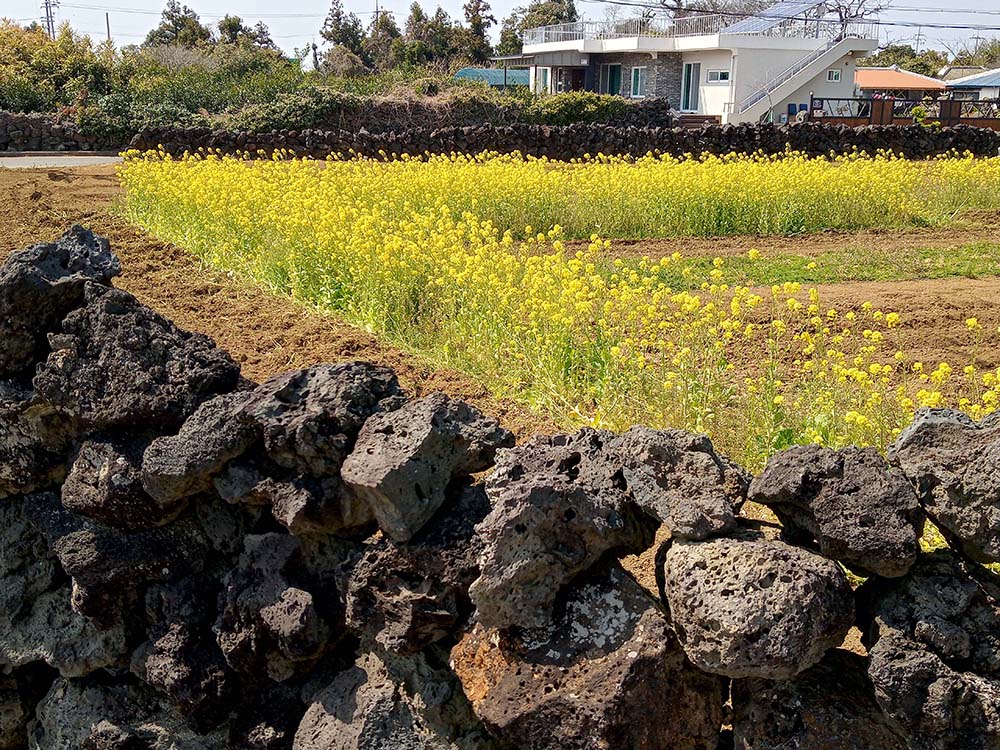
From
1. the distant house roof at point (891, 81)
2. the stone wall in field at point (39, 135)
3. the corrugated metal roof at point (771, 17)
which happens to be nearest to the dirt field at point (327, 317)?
the stone wall in field at point (39, 135)

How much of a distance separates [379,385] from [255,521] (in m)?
0.61

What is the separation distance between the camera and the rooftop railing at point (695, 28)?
40938mm

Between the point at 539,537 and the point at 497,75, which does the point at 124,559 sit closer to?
the point at 539,537

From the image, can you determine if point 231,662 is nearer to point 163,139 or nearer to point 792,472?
point 792,472

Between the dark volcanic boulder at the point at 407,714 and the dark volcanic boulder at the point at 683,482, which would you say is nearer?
the dark volcanic boulder at the point at 683,482

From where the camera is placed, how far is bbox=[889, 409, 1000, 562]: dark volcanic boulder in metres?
2.20

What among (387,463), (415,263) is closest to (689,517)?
(387,463)

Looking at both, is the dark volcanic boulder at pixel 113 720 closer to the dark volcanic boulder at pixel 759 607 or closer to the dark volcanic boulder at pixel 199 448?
→ the dark volcanic boulder at pixel 199 448

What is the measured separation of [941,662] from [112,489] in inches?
92.4

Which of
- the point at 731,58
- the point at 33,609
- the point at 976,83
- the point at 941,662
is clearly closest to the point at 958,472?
the point at 941,662

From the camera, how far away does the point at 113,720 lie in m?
3.20

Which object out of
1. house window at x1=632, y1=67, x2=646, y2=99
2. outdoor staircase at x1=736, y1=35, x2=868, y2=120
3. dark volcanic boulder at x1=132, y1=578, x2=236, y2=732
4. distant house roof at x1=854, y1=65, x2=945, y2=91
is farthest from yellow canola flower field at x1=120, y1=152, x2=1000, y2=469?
distant house roof at x1=854, y1=65, x2=945, y2=91

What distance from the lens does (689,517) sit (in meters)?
2.41

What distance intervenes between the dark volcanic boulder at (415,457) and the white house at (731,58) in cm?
3843
